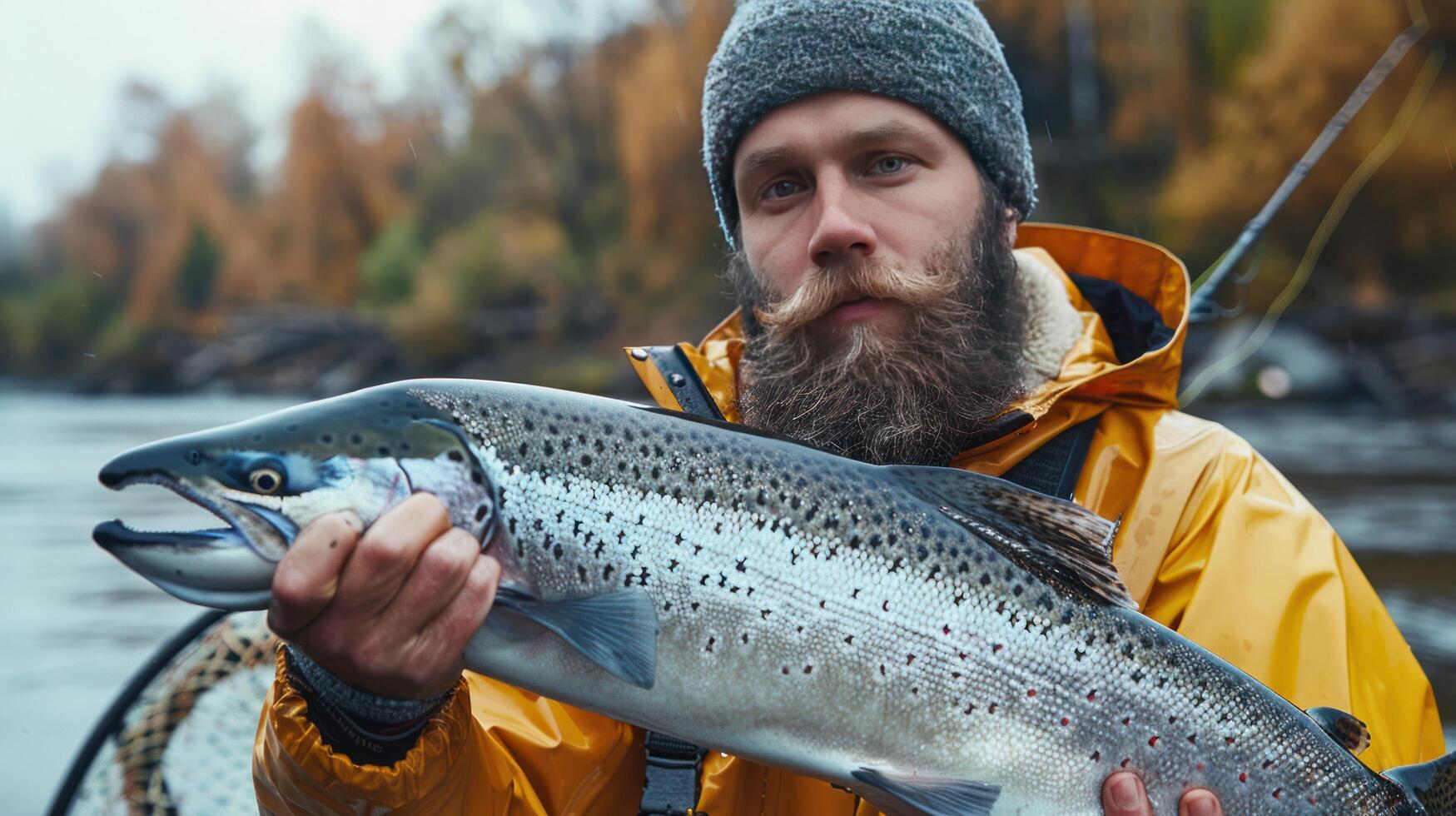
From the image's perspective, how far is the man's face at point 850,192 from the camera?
2.35m

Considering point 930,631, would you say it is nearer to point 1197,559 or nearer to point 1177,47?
point 1197,559

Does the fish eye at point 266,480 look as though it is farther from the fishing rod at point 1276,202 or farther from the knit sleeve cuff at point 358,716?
the fishing rod at point 1276,202

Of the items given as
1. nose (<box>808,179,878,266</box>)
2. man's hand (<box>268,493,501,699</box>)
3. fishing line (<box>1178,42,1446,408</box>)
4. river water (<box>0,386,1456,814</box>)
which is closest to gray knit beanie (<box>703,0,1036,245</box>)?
nose (<box>808,179,878,266</box>)

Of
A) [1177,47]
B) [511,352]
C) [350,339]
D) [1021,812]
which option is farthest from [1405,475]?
[350,339]

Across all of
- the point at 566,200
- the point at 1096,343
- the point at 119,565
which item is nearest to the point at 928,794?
the point at 1096,343

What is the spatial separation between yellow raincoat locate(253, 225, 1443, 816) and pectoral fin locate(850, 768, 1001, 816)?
1.42 feet

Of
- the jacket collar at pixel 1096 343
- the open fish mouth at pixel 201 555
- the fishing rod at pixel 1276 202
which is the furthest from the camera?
the fishing rod at pixel 1276 202

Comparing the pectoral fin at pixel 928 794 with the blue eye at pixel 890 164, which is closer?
the pectoral fin at pixel 928 794

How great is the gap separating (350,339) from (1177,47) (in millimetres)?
25079

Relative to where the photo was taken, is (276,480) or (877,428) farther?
(877,428)

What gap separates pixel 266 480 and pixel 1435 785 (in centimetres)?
172

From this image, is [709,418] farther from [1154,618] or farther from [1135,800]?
[1154,618]

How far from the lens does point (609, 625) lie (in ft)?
4.88

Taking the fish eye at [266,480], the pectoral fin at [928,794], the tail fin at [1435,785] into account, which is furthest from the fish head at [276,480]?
the tail fin at [1435,785]
